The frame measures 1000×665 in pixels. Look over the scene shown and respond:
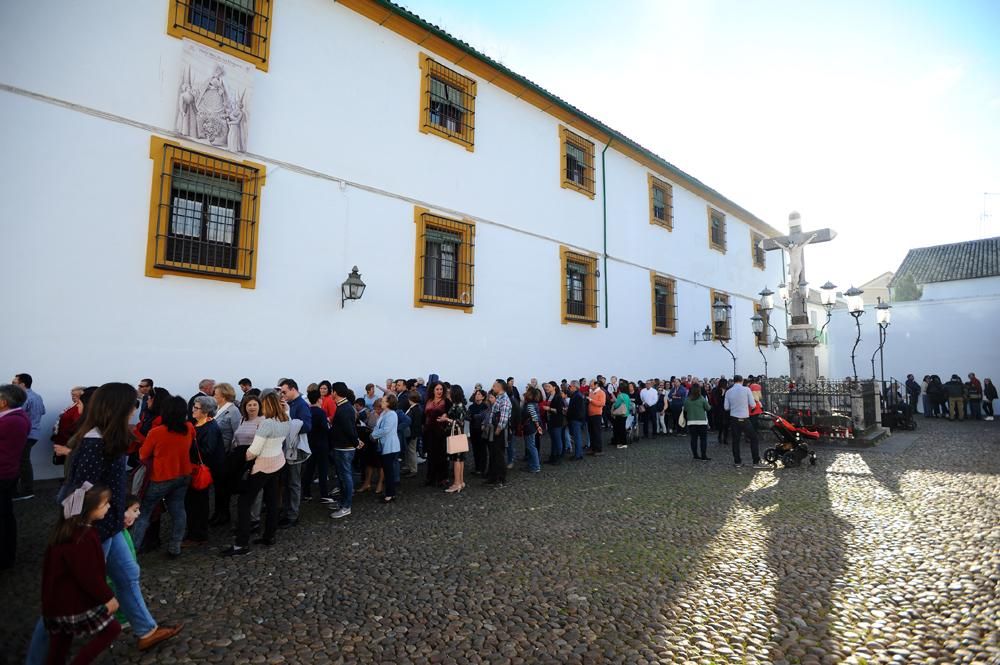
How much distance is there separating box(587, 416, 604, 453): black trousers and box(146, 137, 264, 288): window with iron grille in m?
7.23

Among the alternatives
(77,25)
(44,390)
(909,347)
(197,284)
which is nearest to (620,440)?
(197,284)

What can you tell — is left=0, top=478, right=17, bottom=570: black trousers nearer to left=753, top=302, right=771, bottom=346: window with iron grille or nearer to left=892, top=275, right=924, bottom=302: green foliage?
left=753, top=302, right=771, bottom=346: window with iron grille

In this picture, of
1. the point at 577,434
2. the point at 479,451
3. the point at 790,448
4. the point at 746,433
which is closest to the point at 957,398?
the point at 790,448

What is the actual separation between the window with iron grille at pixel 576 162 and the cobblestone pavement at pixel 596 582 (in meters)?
10.3

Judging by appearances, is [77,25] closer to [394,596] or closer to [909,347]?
[394,596]

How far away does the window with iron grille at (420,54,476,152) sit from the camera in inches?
458

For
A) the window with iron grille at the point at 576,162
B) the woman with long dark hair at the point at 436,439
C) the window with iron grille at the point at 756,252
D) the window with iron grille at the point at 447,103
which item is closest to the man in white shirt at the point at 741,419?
the woman with long dark hair at the point at 436,439

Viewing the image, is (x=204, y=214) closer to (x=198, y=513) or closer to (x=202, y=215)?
(x=202, y=215)

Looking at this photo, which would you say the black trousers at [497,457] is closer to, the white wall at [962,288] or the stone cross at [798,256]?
the stone cross at [798,256]

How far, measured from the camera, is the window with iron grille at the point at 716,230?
70.0ft

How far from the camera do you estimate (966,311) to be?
23.0m

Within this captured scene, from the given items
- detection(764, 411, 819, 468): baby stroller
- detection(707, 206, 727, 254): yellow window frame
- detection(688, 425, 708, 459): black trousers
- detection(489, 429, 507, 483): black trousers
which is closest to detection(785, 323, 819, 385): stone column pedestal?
detection(764, 411, 819, 468): baby stroller

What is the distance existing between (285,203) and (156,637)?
300 inches

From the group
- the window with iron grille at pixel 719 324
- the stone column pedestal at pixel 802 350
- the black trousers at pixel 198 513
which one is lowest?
the black trousers at pixel 198 513
